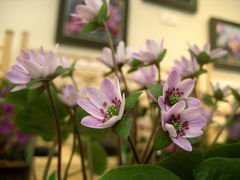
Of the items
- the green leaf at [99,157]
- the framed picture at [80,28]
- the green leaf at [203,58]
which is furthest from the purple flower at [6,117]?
the framed picture at [80,28]

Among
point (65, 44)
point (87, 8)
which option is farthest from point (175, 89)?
point (65, 44)

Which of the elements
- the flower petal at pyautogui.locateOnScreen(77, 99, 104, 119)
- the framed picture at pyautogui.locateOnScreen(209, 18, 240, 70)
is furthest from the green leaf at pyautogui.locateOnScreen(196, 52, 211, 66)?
the framed picture at pyautogui.locateOnScreen(209, 18, 240, 70)

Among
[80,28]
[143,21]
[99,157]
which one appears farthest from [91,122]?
[143,21]

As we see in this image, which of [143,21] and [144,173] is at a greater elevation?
[143,21]

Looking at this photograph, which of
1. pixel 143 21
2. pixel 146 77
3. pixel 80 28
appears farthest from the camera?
pixel 143 21

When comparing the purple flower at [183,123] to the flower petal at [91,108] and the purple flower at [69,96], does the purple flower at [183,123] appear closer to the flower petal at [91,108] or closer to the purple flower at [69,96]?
the flower petal at [91,108]

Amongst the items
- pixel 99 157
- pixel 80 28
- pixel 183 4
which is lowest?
pixel 99 157

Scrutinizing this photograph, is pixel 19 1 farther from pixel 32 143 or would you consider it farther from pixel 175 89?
pixel 175 89

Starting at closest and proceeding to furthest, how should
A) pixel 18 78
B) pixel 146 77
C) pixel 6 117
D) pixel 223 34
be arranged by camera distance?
1. pixel 18 78
2. pixel 146 77
3. pixel 6 117
4. pixel 223 34

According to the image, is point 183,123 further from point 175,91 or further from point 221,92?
point 221,92
